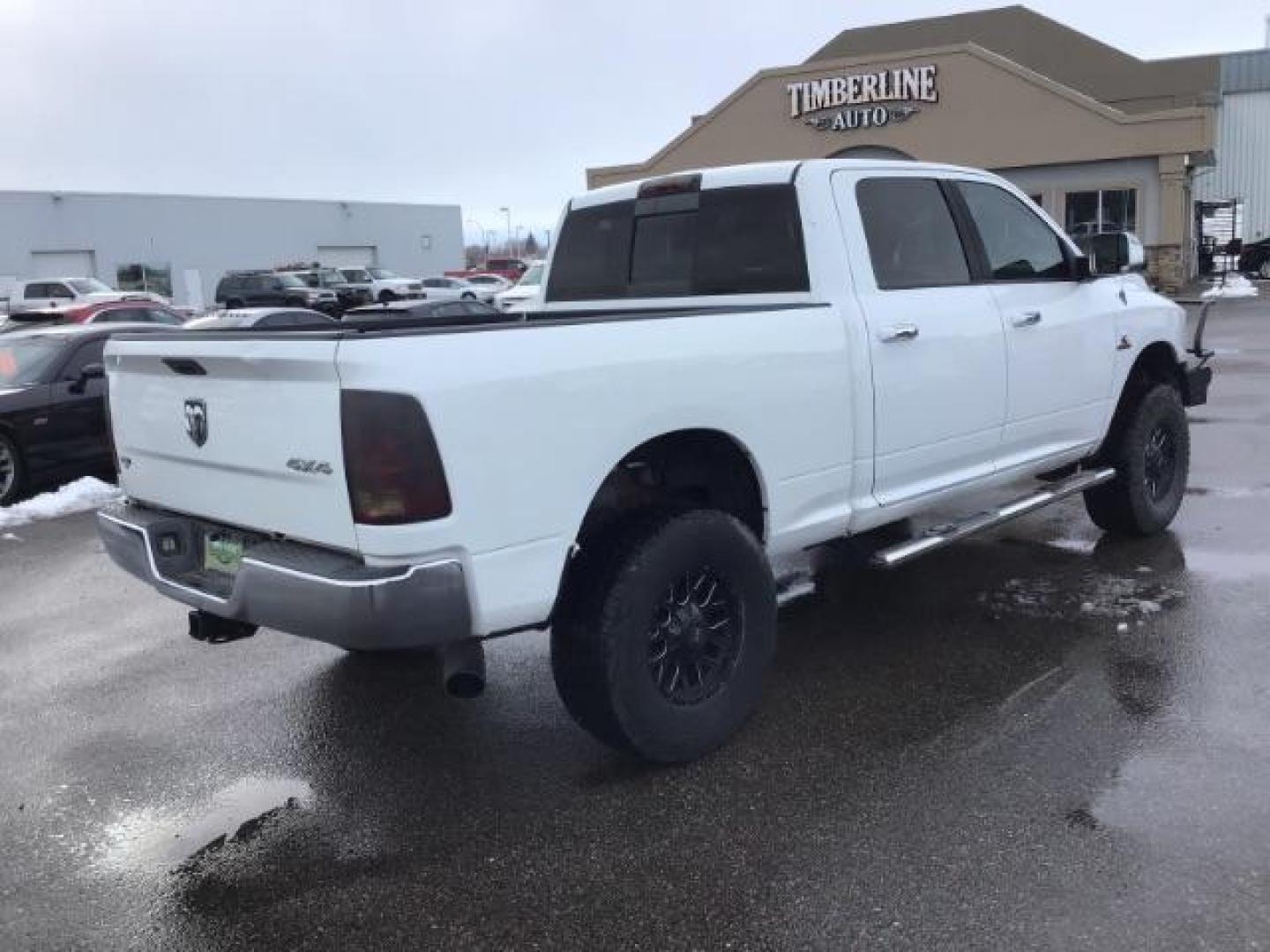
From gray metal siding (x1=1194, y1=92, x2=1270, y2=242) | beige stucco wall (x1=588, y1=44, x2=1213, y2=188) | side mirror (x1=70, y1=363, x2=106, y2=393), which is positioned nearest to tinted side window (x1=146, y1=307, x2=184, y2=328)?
side mirror (x1=70, y1=363, x2=106, y2=393)

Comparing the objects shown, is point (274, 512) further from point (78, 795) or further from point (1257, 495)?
point (1257, 495)

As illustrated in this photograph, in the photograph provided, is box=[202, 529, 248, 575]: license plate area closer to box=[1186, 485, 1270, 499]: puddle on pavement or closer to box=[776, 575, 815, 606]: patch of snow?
box=[776, 575, 815, 606]: patch of snow

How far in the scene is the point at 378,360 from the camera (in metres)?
3.18

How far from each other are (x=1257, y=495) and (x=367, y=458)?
6.80 meters

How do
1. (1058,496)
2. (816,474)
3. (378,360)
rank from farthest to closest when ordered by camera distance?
1. (1058,496)
2. (816,474)
3. (378,360)

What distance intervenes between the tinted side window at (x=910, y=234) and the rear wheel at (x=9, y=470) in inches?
308

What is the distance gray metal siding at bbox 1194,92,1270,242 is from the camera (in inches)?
1612

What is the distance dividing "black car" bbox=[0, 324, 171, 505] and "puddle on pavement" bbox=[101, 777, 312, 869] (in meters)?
6.73

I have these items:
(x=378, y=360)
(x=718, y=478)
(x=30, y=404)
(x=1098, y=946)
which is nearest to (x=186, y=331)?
(x=378, y=360)

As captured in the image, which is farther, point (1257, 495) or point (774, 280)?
point (1257, 495)

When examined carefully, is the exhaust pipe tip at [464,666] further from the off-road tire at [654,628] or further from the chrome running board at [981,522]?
the chrome running board at [981,522]

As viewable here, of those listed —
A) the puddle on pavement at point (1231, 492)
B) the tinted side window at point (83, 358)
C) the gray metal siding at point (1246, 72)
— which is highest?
the gray metal siding at point (1246, 72)

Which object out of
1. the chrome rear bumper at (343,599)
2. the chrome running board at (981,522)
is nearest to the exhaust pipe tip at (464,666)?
the chrome rear bumper at (343,599)

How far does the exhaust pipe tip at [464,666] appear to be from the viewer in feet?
11.6
